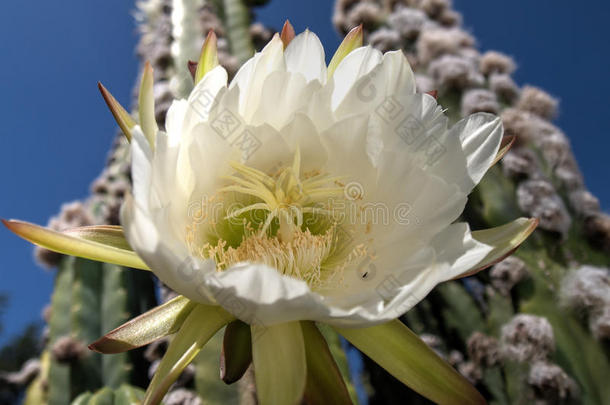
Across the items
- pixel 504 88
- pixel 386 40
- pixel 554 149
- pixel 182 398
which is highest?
pixel 386 40

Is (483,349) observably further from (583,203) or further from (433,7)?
(433,7)

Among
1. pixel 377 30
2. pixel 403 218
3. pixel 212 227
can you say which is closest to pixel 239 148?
pixel 212 227

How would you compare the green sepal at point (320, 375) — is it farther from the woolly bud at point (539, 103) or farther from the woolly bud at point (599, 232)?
the woolly bud at point (539, 103)

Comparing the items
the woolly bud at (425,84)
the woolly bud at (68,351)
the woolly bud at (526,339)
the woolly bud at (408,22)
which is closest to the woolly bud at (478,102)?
the woolly bud at (425,84)

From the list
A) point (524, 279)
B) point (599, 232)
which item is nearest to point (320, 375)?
point (524, 279)

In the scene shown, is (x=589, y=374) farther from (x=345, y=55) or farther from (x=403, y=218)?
(x=345, y=55)

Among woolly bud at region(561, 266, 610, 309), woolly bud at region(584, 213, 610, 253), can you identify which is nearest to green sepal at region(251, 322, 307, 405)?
woolly bud at region(561, 266, 610, 309)
